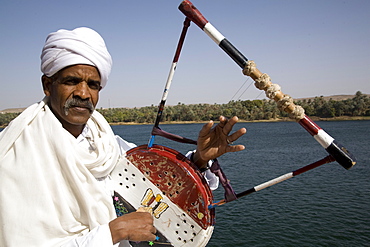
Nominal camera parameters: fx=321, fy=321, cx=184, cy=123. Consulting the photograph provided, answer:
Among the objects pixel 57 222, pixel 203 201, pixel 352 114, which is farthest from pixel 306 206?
pixel 352 114

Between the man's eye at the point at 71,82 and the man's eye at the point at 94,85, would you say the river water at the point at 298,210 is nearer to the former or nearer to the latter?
the man's eye at the point at 94,85

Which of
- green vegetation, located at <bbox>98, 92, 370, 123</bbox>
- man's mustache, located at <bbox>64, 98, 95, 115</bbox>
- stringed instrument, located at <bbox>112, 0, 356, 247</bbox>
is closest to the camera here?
man's mustache, located at <bbox>64, 98, 95, 115</bbox>

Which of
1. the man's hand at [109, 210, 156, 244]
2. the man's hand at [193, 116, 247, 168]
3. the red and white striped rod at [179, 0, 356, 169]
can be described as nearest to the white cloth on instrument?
the man's hand at [109, 210, 156, 244]

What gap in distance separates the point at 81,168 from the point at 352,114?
8126 centimetres

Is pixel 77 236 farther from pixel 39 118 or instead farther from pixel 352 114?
pixel 352 114

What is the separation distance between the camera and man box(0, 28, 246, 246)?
1612 millimetres

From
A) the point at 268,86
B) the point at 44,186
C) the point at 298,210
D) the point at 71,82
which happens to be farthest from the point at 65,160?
the point at 298,210

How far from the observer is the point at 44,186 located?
66.0 inches

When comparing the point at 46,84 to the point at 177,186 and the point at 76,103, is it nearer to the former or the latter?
the point at 76,103

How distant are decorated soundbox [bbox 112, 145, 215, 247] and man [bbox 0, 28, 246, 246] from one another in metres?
0.32

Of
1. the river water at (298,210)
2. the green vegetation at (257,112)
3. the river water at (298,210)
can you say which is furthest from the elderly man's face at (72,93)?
the green vegetation at (257,112)

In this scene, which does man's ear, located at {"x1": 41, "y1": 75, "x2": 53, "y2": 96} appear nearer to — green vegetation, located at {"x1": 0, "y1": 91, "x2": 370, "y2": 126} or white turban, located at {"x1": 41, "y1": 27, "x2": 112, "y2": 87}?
white turban, located at {"x1": 41, "y1": 27, "x2": 112, "y2": 87}

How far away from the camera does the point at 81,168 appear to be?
1829 mm

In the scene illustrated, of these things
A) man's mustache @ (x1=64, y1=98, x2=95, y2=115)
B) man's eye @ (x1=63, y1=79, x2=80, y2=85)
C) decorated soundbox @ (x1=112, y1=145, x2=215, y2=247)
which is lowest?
decorated soundbox @ (x1=112, y1=145, x2=215, y2=247)
